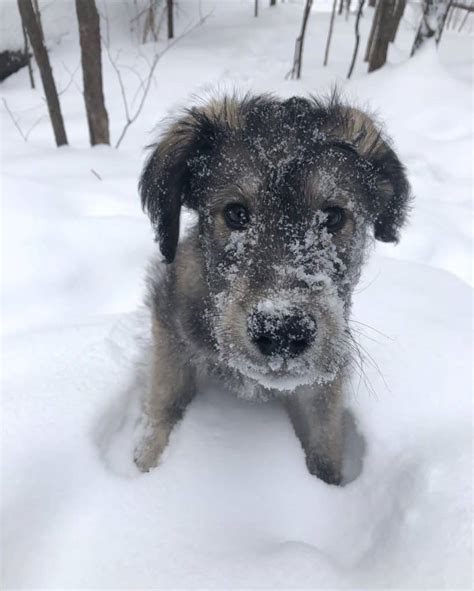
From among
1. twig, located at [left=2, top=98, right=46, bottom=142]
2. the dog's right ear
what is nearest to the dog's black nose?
the dog's right ear

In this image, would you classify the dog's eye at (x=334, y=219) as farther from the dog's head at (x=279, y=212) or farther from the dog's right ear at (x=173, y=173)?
the dog's right ear at (x=173, y=173)

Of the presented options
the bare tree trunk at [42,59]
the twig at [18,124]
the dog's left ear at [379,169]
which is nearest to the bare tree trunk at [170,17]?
the twig at [18,124]

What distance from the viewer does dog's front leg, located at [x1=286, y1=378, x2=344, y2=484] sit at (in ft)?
7.54

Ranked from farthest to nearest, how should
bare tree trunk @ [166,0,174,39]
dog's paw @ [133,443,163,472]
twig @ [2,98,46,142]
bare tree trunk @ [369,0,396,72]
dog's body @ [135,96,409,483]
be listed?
bare tree trunk @ [166,0,174,39], bare tree trunk @ [369,0,396,72], twig @ [2,98,46,142], dog's paw @ [133,443,163,472], dog's body @ [135,96,409,483]

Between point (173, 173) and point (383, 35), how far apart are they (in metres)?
6.02

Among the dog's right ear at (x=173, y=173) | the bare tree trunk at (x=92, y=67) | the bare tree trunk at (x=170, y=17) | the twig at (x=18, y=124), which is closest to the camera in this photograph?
the dog's right ear at (x=173, y=173)

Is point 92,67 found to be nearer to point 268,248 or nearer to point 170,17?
point 268,248

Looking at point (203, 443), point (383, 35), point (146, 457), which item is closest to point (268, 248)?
point (203, 443)

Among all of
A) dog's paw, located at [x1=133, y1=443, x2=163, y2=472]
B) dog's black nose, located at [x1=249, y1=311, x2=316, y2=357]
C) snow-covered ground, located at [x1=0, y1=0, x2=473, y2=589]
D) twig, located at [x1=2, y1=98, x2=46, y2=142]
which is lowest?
twig, located at [x1=2, y1=98, x2=46, y2=142]

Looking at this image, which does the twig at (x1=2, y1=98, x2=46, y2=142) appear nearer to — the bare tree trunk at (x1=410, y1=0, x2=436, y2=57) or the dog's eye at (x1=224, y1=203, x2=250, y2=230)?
the dog's eye at (x1=224, y1=203, x2=250, y2=230)

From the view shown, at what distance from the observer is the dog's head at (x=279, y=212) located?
62.1 inches

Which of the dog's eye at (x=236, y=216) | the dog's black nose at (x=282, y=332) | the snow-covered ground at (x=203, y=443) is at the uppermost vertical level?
the dog's eye at (x=236, y=216)

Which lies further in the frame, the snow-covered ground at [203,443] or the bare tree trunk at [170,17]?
the bare tree trunk at [170,17]

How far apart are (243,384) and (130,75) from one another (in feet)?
22.6
